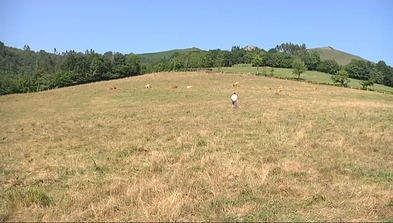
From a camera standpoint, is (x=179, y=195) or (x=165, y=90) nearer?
(x=179, y=195)

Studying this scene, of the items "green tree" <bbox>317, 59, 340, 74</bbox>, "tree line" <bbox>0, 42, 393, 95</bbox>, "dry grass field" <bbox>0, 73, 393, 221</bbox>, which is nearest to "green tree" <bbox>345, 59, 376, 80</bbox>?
"tree line" <bbox>0, 42, 393, 95</bbox>

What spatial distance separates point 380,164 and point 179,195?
22.9 feet

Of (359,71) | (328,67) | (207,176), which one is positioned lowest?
(359,71)

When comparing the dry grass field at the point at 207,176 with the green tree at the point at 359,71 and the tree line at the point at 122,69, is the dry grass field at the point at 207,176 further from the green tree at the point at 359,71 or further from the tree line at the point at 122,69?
the green tree at the point at 359,71

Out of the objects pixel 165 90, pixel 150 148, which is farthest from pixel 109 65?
pixel 150 148

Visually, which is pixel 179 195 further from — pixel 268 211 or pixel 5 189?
pixel 5 189

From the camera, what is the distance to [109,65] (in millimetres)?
109500

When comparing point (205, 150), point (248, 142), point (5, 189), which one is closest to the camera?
point (5, 189)

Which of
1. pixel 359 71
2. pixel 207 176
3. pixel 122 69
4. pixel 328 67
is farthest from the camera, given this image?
pixel 328 67

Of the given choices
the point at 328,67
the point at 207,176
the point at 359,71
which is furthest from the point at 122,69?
the point at 207,176

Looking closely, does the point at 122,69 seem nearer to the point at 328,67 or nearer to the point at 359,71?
the point at 328,67

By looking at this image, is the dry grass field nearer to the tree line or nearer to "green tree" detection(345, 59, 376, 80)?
the tree line

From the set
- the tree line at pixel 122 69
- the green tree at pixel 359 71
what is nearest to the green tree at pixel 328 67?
the tree line at pixel 122 69

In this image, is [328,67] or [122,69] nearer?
[122,69]
